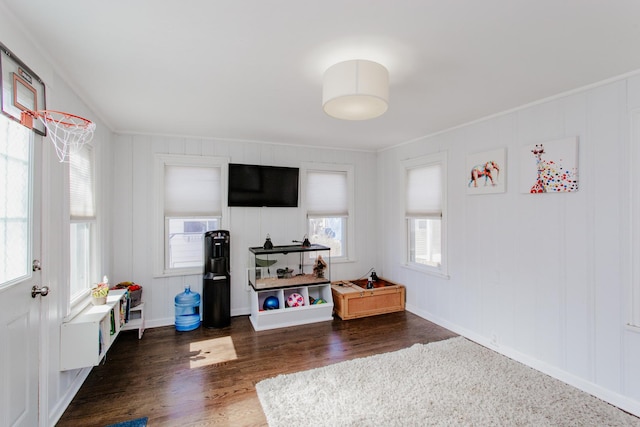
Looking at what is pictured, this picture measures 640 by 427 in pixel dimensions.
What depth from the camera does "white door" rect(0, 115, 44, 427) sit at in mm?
1601

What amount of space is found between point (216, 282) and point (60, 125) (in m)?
2.36

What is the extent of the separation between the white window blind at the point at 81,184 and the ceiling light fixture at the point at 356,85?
224cm

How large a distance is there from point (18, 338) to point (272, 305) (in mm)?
2559

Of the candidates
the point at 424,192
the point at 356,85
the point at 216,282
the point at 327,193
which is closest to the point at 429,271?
the point at 424,192

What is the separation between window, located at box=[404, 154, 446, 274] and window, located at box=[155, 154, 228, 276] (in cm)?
269

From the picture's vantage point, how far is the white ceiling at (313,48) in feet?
5.13

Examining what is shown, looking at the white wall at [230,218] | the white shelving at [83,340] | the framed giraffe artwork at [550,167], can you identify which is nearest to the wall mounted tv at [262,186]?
the white wall at [230,218]

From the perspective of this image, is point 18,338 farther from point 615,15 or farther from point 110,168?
point 615,15

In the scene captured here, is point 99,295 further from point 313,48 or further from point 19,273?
point 313,48

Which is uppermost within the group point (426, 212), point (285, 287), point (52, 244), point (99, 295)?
point (426, 212)

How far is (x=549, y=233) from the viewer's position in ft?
9.07

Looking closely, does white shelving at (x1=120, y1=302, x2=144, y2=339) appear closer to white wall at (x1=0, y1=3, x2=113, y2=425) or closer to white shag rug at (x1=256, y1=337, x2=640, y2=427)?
white wall at (x1=0, y1=3, x2=113, y2=425)

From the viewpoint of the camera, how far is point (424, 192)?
4.22 meters

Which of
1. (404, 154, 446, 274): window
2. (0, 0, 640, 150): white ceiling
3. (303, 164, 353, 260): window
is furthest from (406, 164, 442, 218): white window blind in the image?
(0, 0, 640, 150): white ceiling
